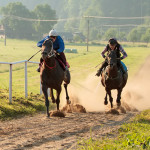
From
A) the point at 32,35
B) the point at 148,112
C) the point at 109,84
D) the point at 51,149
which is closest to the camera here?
the point at 51,149

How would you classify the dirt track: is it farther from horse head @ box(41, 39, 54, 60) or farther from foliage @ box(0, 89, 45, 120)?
horse head @ box(41, 39, 54, 60)

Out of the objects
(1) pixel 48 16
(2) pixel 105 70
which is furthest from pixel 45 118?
(1) pixel 48 16

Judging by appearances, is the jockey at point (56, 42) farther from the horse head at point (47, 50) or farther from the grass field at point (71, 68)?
the grass field at point (71, 68)

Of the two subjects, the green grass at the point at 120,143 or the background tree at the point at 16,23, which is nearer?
the green grass at the point at 120,143

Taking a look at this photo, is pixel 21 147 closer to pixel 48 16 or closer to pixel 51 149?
pixel 51 149

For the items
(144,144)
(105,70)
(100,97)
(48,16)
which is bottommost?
(100,97)

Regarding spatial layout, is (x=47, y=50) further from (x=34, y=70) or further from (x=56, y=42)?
(x=34, y=70)

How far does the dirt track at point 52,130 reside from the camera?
6305 mm

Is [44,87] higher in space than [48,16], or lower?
lower

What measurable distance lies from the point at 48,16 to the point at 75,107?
124629 millimetres

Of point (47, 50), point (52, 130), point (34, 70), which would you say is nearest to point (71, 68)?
point (34, 70)

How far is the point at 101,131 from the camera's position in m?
7.75

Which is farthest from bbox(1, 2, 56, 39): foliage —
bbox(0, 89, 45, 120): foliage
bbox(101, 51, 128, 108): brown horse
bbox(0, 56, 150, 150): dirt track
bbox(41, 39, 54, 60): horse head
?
bbox(0, 56, 150, 150): dirt track

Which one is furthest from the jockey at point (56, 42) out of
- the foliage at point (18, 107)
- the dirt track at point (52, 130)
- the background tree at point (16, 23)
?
the background tree at point (16, 23)
